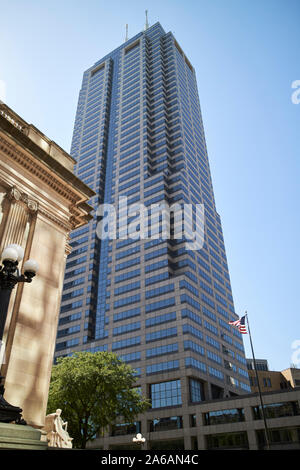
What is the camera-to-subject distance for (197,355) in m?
70.5

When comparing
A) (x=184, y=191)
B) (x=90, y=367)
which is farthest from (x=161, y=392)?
(x=184, y=191)

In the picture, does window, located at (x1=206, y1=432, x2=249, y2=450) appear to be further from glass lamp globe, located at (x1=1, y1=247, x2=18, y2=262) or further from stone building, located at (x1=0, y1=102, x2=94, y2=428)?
glass lamp globe, located at (x1=1, y1=247, x2=18, y2=262)

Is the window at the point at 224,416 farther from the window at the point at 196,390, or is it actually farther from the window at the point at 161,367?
the window at the point at 161,367

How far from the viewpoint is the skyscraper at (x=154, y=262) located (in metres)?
70.5

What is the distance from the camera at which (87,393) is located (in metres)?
30.5

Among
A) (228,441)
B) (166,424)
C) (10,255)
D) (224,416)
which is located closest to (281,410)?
(224,416)

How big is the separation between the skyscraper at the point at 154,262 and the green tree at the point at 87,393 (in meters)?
37.0

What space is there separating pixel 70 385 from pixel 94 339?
57275mm

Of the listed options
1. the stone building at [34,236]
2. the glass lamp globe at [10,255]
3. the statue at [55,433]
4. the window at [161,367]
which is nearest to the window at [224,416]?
the window at [161,367]

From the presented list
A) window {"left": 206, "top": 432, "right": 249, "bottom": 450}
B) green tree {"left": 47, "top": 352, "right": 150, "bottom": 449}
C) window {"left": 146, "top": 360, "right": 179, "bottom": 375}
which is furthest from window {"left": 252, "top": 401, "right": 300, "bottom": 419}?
green tree {"left": 47, "top": 352, "right": 150, "bottom": 449}

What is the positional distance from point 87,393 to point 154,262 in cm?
5472

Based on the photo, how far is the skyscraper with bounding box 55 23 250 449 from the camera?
70.5 meters

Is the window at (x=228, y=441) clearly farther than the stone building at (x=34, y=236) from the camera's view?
Yes
